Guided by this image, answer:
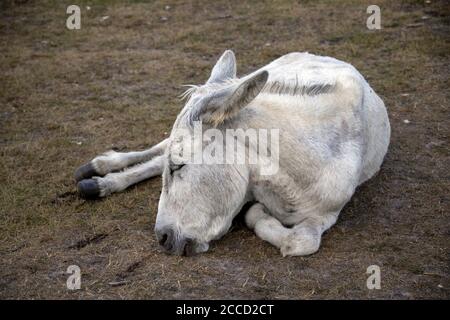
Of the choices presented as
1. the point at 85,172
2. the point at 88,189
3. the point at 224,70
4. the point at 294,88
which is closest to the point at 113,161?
the point at 85,172

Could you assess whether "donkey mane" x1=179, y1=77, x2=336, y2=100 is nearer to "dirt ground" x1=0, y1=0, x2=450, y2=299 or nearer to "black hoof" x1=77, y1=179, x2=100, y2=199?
"dirt ground" x1=0, y1=0, x2=450, y2=299

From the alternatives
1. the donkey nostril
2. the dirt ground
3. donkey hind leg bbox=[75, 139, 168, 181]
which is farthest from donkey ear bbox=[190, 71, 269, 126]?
donkey hind leg bbox=[75, 139, 168, 181]

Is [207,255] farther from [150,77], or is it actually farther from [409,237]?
[150,77]

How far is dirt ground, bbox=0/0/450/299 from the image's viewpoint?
14.6ft

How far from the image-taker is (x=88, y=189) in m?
5.72

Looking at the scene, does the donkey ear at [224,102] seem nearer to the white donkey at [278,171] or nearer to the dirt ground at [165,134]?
the white donkey at [278,171]

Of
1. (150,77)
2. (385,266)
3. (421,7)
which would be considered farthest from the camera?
(421,7)

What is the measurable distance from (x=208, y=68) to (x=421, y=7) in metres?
4.41

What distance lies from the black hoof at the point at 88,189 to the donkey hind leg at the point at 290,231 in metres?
1.59

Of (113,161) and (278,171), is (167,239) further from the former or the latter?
(113,161)

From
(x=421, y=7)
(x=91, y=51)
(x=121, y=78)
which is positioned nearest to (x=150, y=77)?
(x=121, y=78)

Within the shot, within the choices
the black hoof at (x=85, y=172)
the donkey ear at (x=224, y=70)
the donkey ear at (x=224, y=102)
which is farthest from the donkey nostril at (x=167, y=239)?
the black hoof at (x=85, y=172)

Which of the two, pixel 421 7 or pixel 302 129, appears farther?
pixel 421 7
